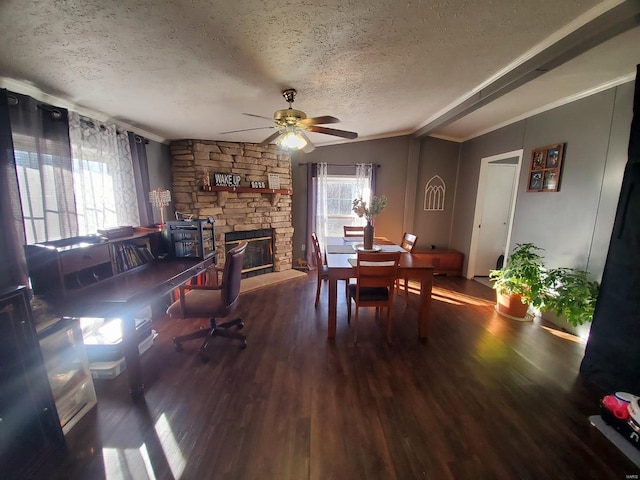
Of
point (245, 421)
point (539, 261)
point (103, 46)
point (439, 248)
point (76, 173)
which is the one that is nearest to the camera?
point (103, 46)

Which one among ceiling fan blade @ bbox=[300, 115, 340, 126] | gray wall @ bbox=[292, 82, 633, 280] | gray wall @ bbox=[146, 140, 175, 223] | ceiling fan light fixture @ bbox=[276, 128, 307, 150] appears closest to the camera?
ceiling fan blade @ bbox=[300, 115, 340, 126]

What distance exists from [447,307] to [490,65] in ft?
8.52

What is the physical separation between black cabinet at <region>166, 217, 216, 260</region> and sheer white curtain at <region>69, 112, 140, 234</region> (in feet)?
2.33

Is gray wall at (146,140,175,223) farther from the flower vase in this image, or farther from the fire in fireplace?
the flower vase

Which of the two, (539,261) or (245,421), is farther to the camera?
(539,261)

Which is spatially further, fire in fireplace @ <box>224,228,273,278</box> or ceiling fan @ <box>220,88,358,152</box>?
fire in fireplace @ <box>224,228,273,278</box>

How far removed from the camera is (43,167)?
1.83 m

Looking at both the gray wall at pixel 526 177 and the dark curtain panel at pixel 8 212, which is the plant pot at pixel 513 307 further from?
the dark curtain panel at pixel 8 212

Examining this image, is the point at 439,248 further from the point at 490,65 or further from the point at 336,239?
the point at 490,65

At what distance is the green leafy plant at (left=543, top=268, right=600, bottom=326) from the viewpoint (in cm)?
221

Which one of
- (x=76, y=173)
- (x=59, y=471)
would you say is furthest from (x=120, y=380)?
(x=76, y=173)

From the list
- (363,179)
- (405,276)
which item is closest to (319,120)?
(405,276)

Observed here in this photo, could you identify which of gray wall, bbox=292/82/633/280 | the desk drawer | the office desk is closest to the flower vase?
the office desk

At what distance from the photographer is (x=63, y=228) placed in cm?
197
